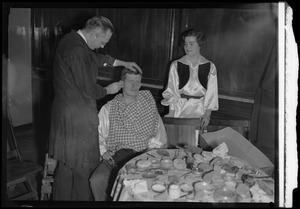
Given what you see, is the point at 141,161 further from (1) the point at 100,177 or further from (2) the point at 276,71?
(2) the point at 276,71

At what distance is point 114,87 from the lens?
2.10 m

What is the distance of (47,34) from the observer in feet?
6.63

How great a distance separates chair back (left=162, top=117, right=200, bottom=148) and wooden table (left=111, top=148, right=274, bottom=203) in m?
0.29

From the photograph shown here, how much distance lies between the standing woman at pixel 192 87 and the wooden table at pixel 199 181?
0.40 meters

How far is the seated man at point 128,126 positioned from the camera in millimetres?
2064

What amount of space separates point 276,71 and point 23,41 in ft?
4.78

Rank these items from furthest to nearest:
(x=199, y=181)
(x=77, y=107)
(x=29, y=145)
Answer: (x=29, y=145) < (x=77, y=107) < (x=199, y=181)

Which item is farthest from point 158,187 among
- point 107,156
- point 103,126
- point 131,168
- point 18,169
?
point 18,169

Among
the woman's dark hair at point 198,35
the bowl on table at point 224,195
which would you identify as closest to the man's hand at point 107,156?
the bowl on table at point 224,195

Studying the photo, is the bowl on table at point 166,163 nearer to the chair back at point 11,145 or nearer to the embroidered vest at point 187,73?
the embroidered vest at point 187,73

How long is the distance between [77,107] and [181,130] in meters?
0.65

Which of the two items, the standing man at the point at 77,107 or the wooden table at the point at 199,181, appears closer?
the wooden table at the point at 199,181

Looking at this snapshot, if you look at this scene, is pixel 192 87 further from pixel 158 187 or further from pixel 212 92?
pixel 158 187

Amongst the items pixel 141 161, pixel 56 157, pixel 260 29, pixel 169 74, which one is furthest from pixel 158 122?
pixel 260 29
